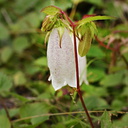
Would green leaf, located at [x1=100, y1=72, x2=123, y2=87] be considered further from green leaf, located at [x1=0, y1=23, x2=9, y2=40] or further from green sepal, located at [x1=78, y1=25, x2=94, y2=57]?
green leaf, located at [x1=0, y1=23, x2=9, y2=40]

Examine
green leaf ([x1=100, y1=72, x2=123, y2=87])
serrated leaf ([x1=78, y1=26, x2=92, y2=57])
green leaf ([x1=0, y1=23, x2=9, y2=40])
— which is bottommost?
green leaf ([x1=100, y1=72, x2=123, y2=87])

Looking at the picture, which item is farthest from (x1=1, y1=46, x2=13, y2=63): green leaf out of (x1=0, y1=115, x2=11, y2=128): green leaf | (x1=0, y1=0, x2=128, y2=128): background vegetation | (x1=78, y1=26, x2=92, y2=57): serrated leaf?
(x1=78, y1=26, x2=92, y2=57): serrated leaf

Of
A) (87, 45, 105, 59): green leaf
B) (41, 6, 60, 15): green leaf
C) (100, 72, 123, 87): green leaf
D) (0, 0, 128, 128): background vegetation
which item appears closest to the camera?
(41, 6, 60, 15): green leaf

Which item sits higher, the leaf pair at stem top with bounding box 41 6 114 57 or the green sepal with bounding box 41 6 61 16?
the green sepal with bounding box 41 6 61 16

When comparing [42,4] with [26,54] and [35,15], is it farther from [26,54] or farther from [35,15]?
[26,54]

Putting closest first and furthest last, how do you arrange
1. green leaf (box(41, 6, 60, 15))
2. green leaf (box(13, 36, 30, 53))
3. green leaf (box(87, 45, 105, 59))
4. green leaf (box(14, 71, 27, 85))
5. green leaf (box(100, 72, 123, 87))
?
green leaf (box(41, 6, 60, 15)), green leaf (box(100, 72, 123, 87)), green leaf (box(87, 45, 105, 59)), green leaf (box(14, 71, 27, 85)), green leaf (box(13, 36, 30, 53))

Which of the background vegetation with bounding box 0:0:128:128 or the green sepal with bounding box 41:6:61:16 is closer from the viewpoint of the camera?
the green sepal with bounding box 41:6:61:16
